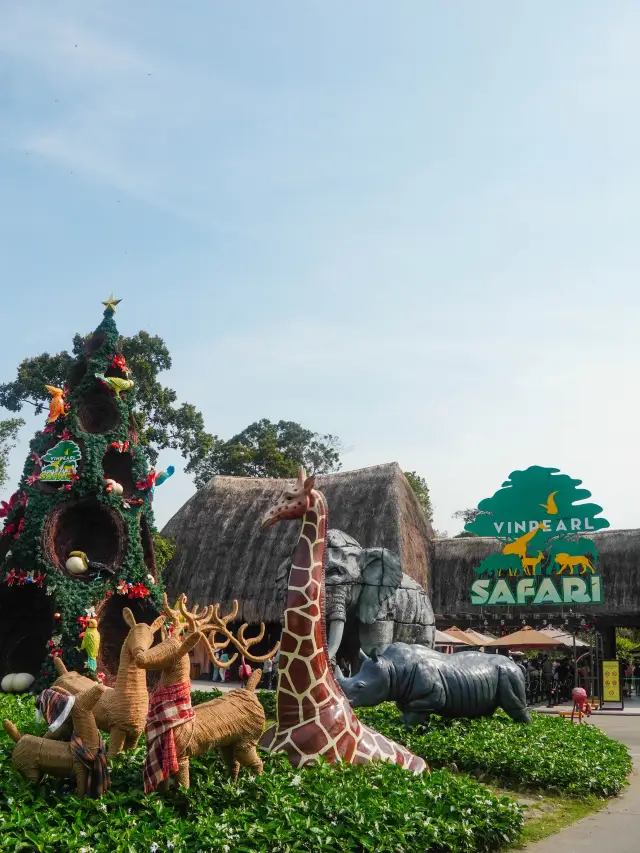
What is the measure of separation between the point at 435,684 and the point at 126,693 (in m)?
5.06

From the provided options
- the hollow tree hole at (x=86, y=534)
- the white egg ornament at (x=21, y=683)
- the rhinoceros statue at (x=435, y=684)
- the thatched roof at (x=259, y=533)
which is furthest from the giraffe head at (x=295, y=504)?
the thatched roof at (x=259, y=533)

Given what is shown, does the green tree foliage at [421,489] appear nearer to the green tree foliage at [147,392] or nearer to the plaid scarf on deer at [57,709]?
the green tree foliage at [147,392]

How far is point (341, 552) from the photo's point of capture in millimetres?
14641

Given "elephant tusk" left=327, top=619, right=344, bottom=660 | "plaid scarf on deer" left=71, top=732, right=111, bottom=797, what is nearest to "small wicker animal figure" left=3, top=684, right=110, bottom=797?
"plaid scarf on deer" left=71, top=732, right=111, bottom=797

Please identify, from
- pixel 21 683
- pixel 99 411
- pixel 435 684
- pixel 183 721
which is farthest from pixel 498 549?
pixel 183 721

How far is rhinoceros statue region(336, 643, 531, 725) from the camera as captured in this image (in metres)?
9.67

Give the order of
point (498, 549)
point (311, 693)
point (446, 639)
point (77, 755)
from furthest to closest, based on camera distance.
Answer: point (498, 549), point (446, 639), point (311, 693), point (77, 755)

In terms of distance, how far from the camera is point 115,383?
48.1 ft

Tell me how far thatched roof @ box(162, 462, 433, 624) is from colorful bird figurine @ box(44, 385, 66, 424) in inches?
406

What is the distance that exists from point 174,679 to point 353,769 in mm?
2055

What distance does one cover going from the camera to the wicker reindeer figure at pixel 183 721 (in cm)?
544

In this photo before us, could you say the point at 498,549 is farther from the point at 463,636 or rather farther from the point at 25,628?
the point at 25,628

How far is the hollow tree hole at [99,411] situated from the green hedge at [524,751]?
6.99 m

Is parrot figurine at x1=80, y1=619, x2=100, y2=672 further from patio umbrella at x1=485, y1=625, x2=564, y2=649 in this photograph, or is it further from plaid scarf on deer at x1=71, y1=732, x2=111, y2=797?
patio umbrella at x1=485, y1=625, x2=564, y2=649
